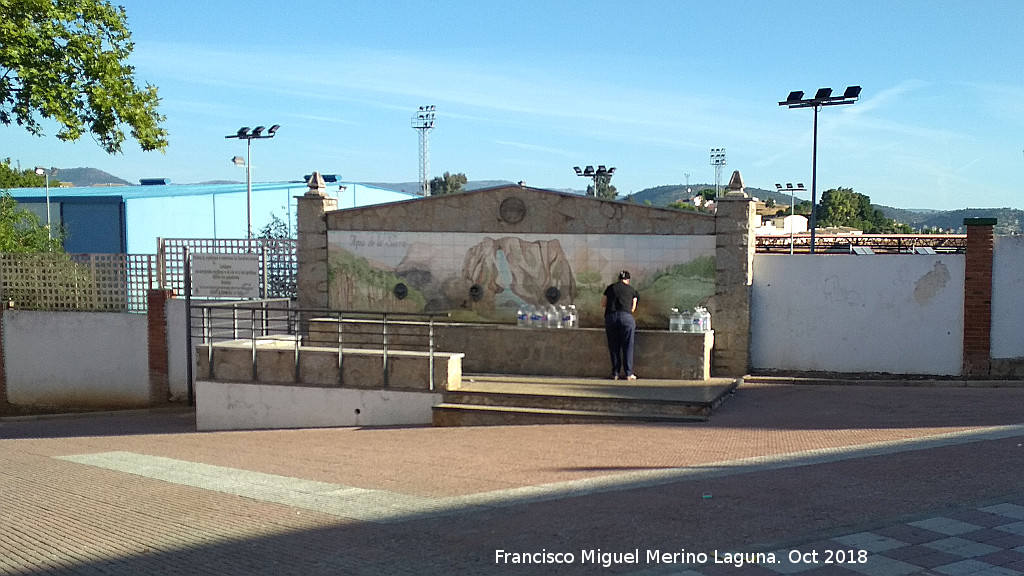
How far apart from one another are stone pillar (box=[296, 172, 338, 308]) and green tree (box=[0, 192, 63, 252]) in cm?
977

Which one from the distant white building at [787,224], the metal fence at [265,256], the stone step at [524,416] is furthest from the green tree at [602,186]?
the stone step at [524,416]

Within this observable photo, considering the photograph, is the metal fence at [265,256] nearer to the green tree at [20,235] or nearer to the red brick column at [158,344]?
the red brick column at [158,344]

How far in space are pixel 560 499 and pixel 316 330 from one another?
28.8 ft

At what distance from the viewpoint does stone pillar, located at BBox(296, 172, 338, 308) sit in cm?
1700

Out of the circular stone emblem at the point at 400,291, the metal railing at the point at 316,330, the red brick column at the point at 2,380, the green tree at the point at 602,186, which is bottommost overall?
the red brick column at the point at 2,380

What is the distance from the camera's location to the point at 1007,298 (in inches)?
565

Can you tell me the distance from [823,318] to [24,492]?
11273mm

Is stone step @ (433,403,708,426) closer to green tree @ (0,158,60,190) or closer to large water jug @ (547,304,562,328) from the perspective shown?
large water jug @ (547,304,562,328)

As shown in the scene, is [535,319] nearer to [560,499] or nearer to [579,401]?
[579,401]

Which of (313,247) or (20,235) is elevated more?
(20,235)

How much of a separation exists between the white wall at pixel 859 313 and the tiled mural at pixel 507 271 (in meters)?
1.19

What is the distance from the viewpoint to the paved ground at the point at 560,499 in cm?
598

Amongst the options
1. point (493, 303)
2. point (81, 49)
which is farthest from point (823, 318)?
point (81, 49)

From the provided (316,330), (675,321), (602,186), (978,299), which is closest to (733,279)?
(675,321)
